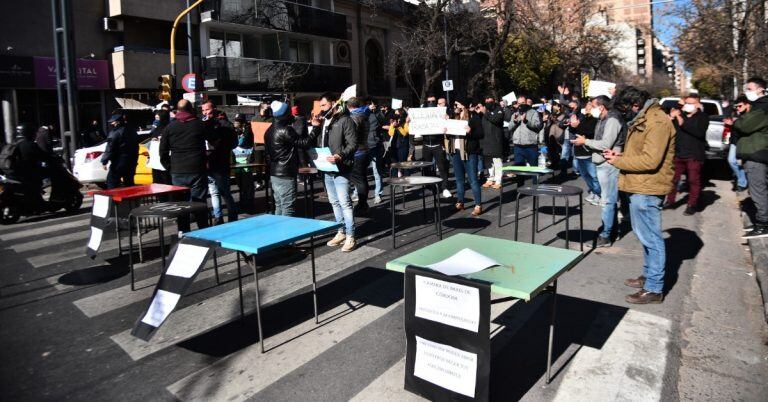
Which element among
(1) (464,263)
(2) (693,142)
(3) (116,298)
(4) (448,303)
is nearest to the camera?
(4) (448,303)

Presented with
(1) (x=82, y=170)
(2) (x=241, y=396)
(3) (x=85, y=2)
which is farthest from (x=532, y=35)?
(2) (x=241, y=396)

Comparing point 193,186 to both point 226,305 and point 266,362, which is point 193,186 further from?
point 266,362

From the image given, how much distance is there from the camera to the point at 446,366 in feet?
10.2

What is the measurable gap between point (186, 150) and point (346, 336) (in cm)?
418

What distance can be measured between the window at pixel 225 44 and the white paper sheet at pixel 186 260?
26271 mm

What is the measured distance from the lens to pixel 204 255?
149 inches

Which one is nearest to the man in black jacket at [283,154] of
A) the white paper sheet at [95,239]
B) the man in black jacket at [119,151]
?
the white paper sheet at [95,239]

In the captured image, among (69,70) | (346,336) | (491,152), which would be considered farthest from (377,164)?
(69,70)

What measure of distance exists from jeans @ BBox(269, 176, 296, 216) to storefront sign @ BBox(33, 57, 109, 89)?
55.7ft

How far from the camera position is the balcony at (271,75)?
26984 millimetres

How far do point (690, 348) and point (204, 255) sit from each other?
12.1ft

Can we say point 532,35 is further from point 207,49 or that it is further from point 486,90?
point 207,49

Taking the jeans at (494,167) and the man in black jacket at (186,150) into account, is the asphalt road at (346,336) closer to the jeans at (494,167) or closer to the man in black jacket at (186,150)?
the man in black jacket at (186,150)

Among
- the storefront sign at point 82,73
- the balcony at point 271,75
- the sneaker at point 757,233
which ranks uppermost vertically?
the balcony at point 271,75
